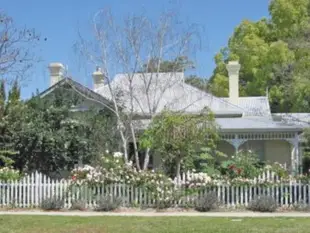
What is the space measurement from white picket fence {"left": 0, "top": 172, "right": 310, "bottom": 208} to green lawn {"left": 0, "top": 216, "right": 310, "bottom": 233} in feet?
8.85

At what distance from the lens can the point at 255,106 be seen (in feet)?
97.1

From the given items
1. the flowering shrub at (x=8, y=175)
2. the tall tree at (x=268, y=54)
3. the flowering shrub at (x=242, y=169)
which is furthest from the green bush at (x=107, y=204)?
the tall tree at (x=268, y=54)

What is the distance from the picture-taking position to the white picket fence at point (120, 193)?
1606 centimetres

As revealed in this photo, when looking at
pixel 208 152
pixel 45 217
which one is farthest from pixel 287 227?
pixel 208 152

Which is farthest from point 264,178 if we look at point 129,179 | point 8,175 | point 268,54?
point 268,54

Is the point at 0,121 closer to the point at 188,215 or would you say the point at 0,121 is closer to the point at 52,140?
the point at 52,140

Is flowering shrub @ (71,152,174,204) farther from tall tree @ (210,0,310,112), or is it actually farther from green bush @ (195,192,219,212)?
tall tree @ (210,0,310,112)

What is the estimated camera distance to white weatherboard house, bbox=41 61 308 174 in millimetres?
22422

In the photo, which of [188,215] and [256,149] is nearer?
[188,215]

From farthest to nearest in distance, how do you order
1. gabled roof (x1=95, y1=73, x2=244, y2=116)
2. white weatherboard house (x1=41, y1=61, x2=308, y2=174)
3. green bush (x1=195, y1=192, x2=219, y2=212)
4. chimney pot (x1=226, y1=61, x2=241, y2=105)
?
1. chimney pot (x1=226, y1=61, x2=241, y2=105)
2. white weatherboard house (x1=41, y1=61, x2=308, y2=174)
3. gabled roof (x1=95, y1=73, x2=244, y2=116)
4. green bush (x1=195, y1=192, x2=219, y2=212)

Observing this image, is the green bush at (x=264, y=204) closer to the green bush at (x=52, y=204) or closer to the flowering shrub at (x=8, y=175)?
the green bush at (x=52, y=204)

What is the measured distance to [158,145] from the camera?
1844cm

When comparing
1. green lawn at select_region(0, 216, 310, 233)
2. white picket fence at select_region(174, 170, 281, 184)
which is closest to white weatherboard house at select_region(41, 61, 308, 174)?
white picket fence at select_region(174, 170, 281, 184)

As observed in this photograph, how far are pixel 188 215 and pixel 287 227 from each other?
11.5 feet
